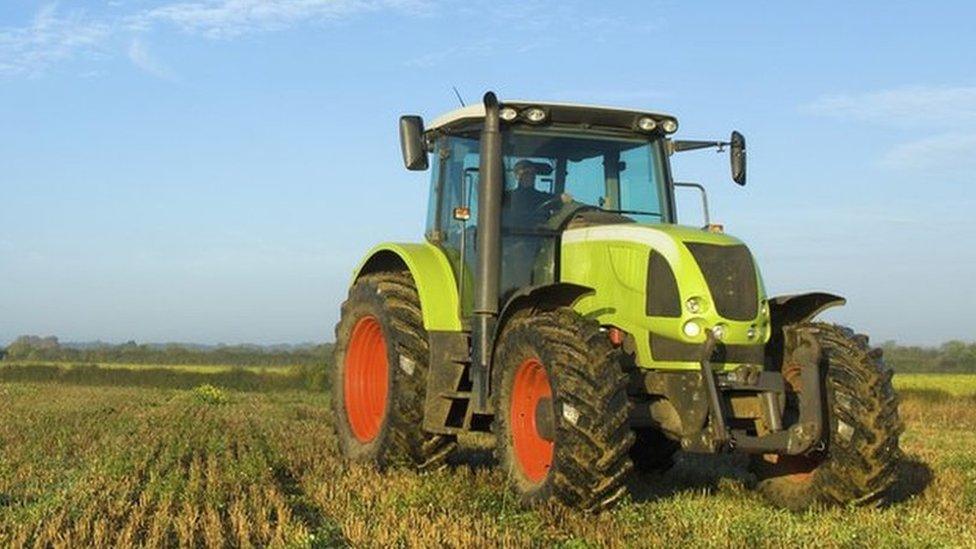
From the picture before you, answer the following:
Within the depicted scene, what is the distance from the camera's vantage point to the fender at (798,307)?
7.43 m

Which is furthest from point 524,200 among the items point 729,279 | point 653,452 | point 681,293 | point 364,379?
point 364,379

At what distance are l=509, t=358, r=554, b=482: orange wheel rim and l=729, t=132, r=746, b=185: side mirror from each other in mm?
2325

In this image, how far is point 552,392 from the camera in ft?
21.3

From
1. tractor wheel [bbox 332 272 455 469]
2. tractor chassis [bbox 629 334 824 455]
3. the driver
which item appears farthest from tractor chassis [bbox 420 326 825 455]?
tractor wheel [bbox 332 272 455 469]

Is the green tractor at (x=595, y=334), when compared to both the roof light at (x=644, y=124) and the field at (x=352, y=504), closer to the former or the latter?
the roof light at (x=644, y=124)

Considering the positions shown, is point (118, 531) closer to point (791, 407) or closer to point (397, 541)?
point (397, 541)

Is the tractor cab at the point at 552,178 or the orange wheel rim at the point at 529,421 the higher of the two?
the tractor cab at the point at 552,178

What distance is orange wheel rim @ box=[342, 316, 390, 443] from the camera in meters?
9.78

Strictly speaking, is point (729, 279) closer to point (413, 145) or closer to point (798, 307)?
point (798, 307)

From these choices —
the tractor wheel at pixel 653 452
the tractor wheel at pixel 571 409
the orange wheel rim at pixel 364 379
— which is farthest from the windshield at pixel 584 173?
the orange wheel rim at pixel 364 379

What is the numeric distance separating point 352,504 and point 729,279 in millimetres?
2771

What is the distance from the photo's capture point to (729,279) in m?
7.00

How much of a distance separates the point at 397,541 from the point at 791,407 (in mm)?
2889

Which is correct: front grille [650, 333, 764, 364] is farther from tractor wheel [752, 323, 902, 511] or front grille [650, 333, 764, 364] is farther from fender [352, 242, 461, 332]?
fender [352, 242, 461, 332]
